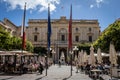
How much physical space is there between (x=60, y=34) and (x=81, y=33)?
20.0ft

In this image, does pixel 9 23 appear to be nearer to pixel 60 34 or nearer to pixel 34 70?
pixel 60 34

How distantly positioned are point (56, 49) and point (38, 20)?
1069 cm

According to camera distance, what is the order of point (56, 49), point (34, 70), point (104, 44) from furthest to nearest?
point (56, 49), point (104, 44), point (34, 70)

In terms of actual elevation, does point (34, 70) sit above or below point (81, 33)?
→ below

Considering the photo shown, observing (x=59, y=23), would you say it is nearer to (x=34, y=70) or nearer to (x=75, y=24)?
(x=75, y=24)

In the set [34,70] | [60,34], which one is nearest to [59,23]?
[60,34]

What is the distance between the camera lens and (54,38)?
77625 mm

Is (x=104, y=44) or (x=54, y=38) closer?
(x=104, y=44)

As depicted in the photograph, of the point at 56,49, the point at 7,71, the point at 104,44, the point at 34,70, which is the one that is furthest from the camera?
the point at 56,49

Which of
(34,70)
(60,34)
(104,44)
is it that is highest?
(60,34)

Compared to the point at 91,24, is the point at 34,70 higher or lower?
lower

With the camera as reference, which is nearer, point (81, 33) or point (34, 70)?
point (34, 70)

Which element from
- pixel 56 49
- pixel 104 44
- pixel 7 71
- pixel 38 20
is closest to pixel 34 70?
pixel 7 71

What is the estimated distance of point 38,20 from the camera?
78.3 m
